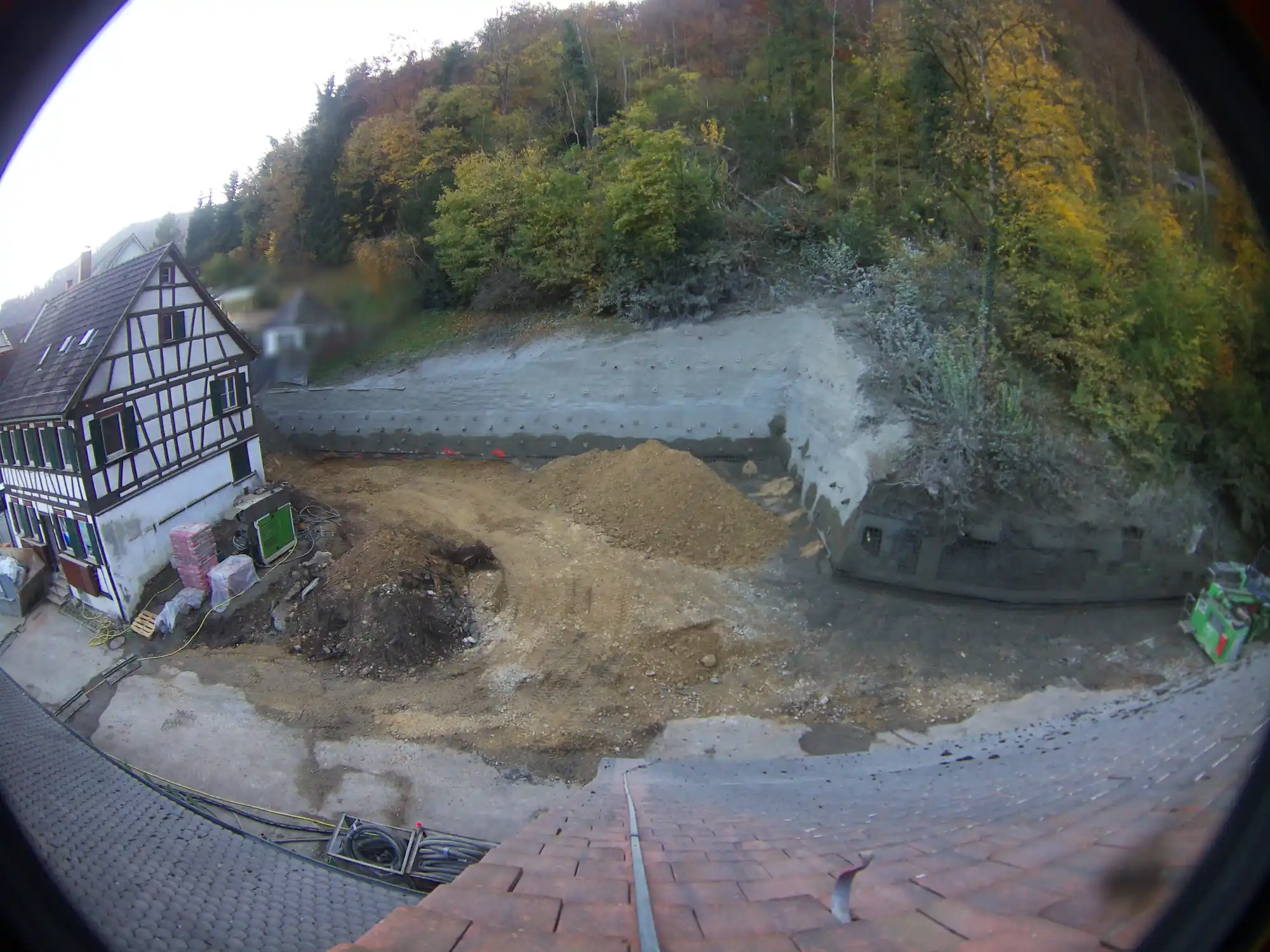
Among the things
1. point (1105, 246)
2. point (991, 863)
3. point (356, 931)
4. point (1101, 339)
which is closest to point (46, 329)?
point (356, 931)

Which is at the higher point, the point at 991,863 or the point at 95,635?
the point at 991,863

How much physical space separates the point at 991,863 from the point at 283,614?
934 cm

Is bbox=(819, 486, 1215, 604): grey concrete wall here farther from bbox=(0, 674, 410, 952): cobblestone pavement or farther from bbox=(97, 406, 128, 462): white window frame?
bbox=(97, 406, 128, 462): white window frame

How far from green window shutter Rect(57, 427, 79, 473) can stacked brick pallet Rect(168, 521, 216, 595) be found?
1317 millimetres

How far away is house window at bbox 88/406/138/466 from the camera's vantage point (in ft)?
27.1

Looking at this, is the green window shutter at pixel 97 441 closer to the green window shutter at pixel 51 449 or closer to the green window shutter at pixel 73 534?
the green window shutter at pixel 51 449

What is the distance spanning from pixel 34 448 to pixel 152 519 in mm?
1458

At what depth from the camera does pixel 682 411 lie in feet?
42.0

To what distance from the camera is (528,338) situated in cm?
1428

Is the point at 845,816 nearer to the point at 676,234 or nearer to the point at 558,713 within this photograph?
the point at 558,713

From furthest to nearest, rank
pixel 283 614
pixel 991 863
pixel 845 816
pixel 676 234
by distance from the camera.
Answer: pixel 676 234
pixel 283 614
pixel 845 816
pixel 991 863

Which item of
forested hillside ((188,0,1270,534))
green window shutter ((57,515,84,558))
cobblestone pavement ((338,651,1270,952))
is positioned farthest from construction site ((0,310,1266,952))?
forested hillside ((188,0,1270,534))

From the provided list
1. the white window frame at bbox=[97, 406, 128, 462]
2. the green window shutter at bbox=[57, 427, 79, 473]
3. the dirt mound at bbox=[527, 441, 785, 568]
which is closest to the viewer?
the green window shutter at bbox=[57, 427, 79, 473]

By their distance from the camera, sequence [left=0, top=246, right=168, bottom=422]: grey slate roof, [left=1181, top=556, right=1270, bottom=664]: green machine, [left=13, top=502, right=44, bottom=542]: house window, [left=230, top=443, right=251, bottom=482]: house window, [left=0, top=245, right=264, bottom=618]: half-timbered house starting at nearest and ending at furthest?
1. [left=1181, top=556, right=1270, bottom=664]: green machine
2. [left=0, top=246, right=168, bottom=422]: grey slate roof
3. [left=0, top=245, right=264, bottom=618]: half-timbered house
4. [left=13, top=502, right=44, bottom=542]: house window
5. [left=230, top=443, right=251, bottom=482]: house window
